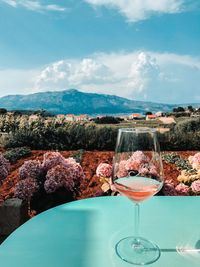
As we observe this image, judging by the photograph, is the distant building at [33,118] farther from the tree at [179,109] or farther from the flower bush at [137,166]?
the flower bush at [137,166]

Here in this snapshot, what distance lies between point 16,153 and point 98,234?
20.6 ft

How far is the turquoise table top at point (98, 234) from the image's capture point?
34.6 inches

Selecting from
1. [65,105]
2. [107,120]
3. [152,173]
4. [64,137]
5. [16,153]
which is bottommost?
[16,153]

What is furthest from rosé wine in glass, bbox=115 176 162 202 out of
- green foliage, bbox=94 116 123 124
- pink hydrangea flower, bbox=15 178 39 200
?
green foliage, bbox=94 116 123 124

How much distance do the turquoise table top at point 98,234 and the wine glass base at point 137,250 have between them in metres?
0.02

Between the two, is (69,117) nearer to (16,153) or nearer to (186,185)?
(16,153)

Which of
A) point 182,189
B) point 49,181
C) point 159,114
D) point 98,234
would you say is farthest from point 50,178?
point 159,114

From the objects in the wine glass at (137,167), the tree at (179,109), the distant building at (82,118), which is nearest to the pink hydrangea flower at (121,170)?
the wine glass at (137,167)

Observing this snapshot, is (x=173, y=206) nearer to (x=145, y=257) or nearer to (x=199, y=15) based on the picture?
(x=145, y=257)

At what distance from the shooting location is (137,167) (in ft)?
3.05

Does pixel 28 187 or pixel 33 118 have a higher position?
pixel 33 118

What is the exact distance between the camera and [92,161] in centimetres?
681

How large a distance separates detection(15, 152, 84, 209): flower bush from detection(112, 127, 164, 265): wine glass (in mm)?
1663

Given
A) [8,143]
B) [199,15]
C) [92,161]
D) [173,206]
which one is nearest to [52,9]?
[199,15]
